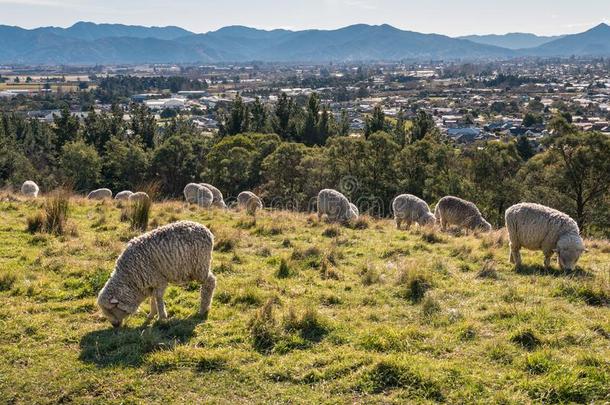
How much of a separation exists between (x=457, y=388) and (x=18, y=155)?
68037 millimetres

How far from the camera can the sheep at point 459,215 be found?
797 inches

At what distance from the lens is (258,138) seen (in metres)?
64.5

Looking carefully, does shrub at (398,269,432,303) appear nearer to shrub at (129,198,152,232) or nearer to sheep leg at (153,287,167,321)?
sheep leg at (153,287,167,321)

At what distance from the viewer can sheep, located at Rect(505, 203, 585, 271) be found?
12242 millimetres

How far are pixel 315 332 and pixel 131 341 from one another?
3137 millimetres

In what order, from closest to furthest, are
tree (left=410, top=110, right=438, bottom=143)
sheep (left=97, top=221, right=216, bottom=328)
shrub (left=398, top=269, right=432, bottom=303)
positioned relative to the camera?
sheep (left=97, top=221, right=216, bottom=328)
shrub (left=398, top=269, right=432, bottom=303)
tree (left=410, top=110, right=438, bottom=143)

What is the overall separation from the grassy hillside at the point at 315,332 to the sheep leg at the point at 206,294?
7.6 inches

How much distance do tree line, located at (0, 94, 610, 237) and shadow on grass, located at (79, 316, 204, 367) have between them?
1136 centimetres

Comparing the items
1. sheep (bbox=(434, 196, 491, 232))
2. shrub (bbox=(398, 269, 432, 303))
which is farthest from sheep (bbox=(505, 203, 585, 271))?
sheep (bbox=(434, 196, 491, 232))

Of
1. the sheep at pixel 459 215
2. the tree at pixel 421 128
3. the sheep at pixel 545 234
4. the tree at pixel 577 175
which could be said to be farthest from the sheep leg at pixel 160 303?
the tree at pixel 421 128

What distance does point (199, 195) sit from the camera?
2736 cm

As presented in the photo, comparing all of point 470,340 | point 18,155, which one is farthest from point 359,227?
point 18,155

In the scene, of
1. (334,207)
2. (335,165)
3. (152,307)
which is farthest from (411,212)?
(335,165)

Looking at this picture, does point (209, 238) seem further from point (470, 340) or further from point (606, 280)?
point (606, 280)
